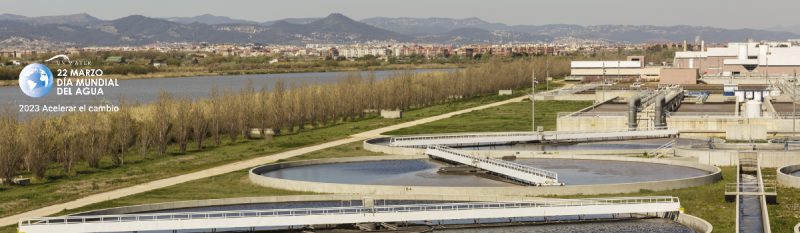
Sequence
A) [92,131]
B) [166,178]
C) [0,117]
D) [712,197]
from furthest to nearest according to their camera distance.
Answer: [92,131] → [0,117] → [166,178] → [712,197]

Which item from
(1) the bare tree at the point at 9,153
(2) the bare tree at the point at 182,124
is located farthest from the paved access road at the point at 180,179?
(2) the bare tree at the point at 182,124

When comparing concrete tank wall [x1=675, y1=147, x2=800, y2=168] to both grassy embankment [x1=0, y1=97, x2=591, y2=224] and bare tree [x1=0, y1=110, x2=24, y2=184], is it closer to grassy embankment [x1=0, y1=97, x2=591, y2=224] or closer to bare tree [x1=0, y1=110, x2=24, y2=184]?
grassy embankment [x1=0, y1=97, x2=591, y2=224]

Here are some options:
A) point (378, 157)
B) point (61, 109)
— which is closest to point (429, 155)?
point (378, 157)

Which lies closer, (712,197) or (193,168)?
(712,197)

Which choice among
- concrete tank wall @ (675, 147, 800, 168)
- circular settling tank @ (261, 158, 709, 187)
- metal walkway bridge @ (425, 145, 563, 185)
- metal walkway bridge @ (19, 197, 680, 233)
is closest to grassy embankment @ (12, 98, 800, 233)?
concrete tank wall @ (675, 147, 800, 168)

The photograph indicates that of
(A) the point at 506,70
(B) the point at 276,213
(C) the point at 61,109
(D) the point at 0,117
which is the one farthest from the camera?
(A) the point at 506,70

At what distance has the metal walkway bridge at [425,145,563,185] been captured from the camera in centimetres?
5891

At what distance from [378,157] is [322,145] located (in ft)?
46.7

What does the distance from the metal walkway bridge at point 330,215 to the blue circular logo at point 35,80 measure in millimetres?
79838

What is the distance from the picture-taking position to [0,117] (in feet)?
238

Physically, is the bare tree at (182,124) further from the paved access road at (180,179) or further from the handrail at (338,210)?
the handrail at (338,210)

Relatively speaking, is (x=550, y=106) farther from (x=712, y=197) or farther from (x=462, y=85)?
(x=712, y=197)

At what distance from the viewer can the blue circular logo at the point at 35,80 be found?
126400mm

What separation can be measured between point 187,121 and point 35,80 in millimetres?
53695
